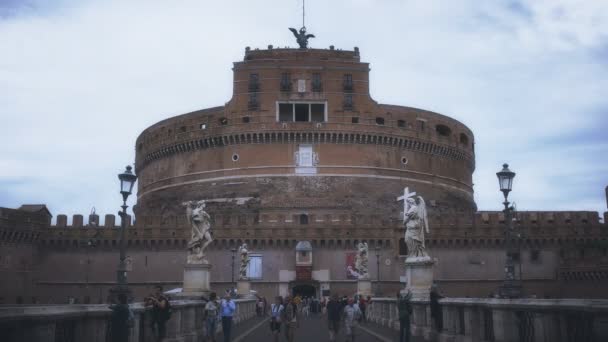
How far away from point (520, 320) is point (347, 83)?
1724 inches

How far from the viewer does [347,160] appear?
49875mm

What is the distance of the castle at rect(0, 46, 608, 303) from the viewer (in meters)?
41.9

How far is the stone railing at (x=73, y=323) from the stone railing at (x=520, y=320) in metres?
4.88

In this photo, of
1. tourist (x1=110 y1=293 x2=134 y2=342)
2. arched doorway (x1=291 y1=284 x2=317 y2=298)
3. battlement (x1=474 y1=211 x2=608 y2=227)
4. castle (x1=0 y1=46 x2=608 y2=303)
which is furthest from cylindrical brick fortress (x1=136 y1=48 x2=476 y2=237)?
tourist (x1=110 y1=293 x2=134 y2=342)

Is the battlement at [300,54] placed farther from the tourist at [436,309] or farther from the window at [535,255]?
the tourist at [436,309]

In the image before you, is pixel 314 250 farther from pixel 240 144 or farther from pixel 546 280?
pixel 546 280

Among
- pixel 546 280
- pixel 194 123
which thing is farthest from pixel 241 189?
pixel 546 280

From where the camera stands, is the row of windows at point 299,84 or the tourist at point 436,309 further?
the row of windows at point 299,84

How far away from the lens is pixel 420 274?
15016 mm

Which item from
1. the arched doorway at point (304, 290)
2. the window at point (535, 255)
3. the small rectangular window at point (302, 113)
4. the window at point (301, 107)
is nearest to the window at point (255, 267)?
the arched doorway at point (304, 290)

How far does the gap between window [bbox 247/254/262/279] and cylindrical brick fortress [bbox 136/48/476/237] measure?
182 inches

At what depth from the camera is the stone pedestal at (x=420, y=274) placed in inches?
586

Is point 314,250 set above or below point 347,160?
below

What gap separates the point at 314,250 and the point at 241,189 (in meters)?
9.90
